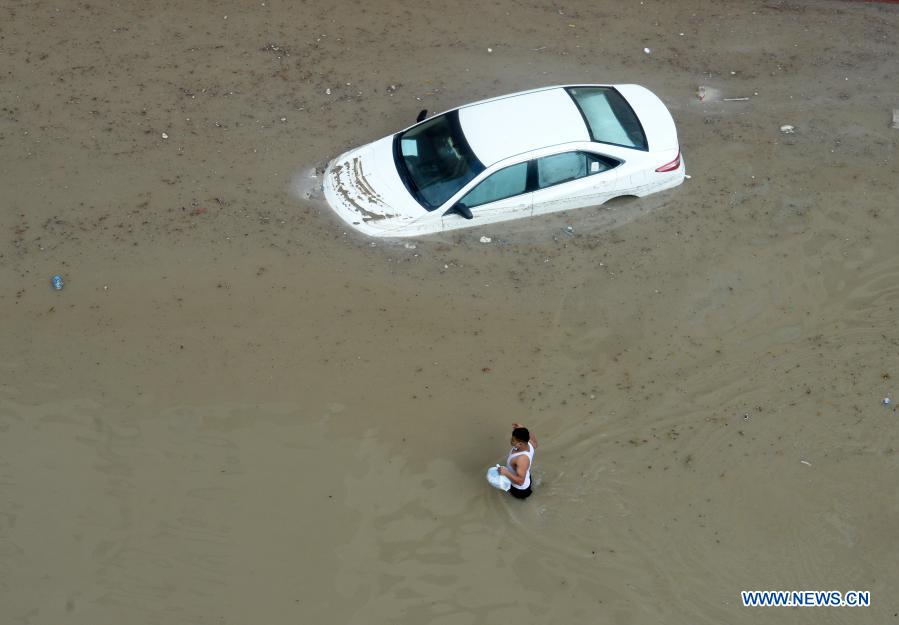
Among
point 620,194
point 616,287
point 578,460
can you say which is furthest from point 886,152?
point 578,460

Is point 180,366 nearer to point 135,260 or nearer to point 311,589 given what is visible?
point 135,260

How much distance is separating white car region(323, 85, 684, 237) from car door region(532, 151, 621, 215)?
1 centimetres

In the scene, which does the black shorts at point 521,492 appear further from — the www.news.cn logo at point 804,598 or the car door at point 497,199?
the car door at point 497,199

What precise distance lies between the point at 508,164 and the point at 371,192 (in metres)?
1.62

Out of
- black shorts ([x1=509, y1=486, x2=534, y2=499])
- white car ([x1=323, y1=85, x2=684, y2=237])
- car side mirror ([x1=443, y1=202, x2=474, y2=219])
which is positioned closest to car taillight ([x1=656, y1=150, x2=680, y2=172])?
white car ([x1=323, y1=85, x2=684, y2=237])

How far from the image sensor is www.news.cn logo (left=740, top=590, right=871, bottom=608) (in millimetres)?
6602

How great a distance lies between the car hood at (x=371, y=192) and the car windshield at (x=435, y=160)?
12 centimetres

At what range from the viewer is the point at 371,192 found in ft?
29.2

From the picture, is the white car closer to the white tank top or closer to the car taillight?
the car taillight

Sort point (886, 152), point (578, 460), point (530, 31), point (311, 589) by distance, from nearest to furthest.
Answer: point (311, 589) < point (578, 460) < point (886, 152) < point (530, 31)

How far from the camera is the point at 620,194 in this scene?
911 cm

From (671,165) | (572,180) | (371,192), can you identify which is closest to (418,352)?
(371,192)

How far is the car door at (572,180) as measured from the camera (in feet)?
28.4

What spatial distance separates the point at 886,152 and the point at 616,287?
14.1 ft
